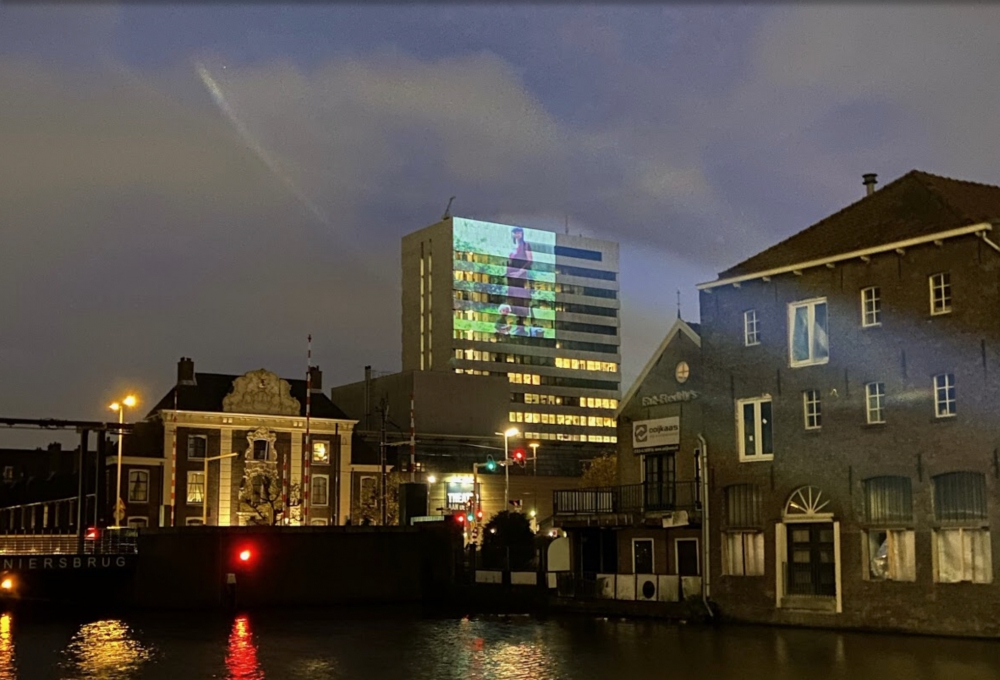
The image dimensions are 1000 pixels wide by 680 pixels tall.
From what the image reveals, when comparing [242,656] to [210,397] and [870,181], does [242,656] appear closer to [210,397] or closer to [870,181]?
[870,181]

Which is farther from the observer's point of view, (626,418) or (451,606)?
(451,606)

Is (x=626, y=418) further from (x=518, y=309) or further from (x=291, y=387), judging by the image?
(x=518, y=309)

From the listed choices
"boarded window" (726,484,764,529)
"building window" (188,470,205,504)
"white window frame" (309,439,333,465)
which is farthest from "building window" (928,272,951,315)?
"building window" (188,470,205,504)

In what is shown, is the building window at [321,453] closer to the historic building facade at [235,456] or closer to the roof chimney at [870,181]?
the historic building facade at [235,456]

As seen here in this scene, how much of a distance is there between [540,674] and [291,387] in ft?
201

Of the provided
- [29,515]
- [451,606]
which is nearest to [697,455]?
[451,606]

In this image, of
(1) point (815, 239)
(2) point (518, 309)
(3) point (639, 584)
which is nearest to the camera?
(1) point (815, 239)

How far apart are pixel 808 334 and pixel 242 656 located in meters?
20.6

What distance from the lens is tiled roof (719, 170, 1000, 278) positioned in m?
37.7

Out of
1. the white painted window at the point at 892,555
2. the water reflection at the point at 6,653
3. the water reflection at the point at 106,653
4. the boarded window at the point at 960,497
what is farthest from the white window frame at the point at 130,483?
the boarded window at the point at 960,497

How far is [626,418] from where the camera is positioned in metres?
51.2

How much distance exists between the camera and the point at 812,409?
4078 centimetres

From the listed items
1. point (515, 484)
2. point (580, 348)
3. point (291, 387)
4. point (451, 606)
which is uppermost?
point (580, 348)

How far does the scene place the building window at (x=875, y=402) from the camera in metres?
38.4
